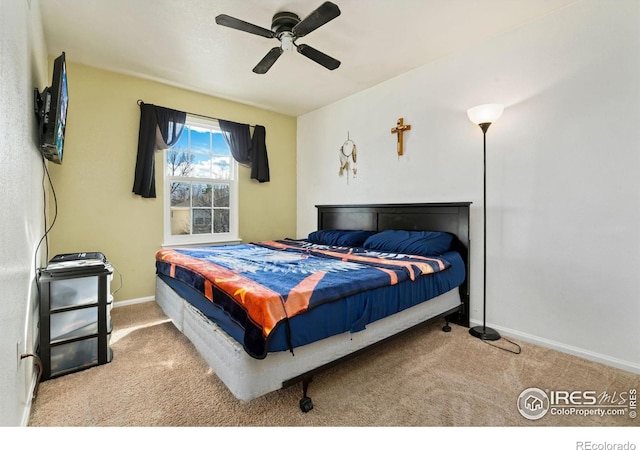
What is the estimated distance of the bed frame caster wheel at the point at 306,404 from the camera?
1582 mm

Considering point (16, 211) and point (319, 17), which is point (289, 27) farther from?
point (16, 211)

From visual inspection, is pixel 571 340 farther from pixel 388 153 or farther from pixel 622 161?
pixel 388 153

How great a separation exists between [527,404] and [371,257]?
141 centimetres

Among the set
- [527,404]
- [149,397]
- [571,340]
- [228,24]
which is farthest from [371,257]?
[228,24]

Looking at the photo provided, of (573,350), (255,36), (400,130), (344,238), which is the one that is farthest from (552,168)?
(255,36)

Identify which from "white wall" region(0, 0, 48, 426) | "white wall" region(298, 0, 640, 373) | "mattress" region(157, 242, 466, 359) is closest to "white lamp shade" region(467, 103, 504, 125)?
"white wall" region(298, 0, 640, 373)

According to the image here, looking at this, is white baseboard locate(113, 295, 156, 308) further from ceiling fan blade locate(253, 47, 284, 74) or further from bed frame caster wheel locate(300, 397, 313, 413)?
ceiling fan blade locate(253, 47, 284, 74)

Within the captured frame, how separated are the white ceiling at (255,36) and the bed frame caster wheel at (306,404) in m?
2.69

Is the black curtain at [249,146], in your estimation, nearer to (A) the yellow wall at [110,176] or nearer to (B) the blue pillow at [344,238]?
(A) the yellow wall at [110,176]

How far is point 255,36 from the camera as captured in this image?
2658 millimetres

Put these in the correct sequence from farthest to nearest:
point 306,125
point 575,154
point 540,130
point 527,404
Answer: point 306,125 → point 540,130 → point 575,154 → point 527,404

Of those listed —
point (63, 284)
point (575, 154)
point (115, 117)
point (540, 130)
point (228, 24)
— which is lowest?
point (63, 284)

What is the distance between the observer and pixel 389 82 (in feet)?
11.7

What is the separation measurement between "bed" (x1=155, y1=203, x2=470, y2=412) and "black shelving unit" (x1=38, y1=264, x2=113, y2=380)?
51cm
